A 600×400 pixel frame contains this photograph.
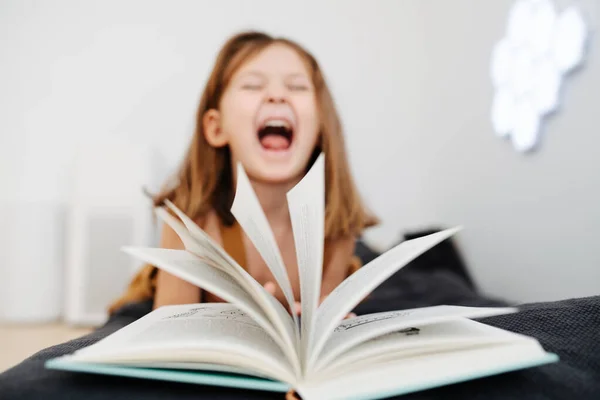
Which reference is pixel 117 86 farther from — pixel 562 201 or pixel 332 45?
pixel 562 201

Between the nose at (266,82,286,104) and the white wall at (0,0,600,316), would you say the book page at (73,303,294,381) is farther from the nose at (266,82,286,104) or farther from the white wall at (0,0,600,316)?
the white wall at (0,0,600,316)

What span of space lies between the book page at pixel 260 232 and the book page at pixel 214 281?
0.10 ft

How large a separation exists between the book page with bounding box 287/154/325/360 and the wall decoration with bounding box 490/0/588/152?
3.01 feet

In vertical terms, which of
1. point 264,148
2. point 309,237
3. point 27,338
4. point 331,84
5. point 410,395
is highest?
point 331,84

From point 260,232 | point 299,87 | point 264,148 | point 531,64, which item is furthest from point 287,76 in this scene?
point 531,64

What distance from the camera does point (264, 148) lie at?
2.87 feet

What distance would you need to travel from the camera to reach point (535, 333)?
508 mm

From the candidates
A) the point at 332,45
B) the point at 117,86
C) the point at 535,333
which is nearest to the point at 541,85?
the point at 535,333

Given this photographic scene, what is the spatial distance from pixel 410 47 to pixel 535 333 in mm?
1907

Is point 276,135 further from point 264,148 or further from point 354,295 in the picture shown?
point 354,295

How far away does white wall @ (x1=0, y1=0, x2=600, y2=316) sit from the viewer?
1.78m

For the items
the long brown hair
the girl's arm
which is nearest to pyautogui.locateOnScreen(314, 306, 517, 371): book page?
the girl's arm

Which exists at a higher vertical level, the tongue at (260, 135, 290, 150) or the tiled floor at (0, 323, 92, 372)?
the tongue at (260, 135, 290, 150)

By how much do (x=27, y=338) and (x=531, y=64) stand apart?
166 cm
